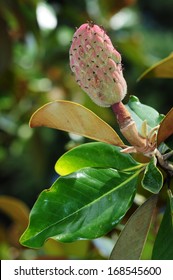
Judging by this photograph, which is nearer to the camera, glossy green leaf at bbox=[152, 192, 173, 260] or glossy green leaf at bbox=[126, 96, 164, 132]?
glossy green leaf at bbox=[152, 192, 173, 260]

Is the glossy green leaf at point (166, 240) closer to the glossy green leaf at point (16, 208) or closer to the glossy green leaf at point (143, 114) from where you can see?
the glossy green leaf at point (143, 114)

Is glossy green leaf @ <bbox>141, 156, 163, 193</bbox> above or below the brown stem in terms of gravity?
below

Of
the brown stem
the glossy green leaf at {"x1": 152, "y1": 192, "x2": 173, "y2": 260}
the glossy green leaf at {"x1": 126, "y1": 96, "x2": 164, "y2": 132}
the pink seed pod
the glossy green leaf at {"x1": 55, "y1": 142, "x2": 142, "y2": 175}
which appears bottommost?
the glossy green leaf at {"x1": 152, "y1": 192, "x2": 173, "y2": 260}

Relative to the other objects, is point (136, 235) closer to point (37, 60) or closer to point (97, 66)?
point (97, 66)

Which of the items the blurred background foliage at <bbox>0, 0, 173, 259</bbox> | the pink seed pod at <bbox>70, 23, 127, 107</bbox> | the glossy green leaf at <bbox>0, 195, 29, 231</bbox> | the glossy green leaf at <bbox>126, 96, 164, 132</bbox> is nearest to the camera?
the pink seed pod at <bbox>70, 23, 127, 107</bbox>

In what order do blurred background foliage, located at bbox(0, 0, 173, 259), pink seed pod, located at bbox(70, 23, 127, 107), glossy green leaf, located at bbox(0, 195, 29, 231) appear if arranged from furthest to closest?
1. blurred background foliage, located at bbox(0, 0, 173, 259)
2. glossy green leaf, located at bbox(0, 195, 29, 231)
3. pink seed pod, located at bbox(70, 23, 127, 107)

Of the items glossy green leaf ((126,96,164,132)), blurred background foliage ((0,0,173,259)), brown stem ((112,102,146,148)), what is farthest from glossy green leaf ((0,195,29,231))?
brown stem ((112,102,146,148))

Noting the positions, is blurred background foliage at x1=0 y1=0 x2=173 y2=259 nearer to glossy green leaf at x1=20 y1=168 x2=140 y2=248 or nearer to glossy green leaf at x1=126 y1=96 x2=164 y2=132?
glossy green leaf at x1=126 y1=96 x2=164 y2=132

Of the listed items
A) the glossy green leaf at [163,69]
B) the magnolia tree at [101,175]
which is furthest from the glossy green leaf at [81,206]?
the glossy green leaf at [163,69]

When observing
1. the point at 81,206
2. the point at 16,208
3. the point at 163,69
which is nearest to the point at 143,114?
the point at 163,69

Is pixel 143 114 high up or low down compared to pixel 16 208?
up
